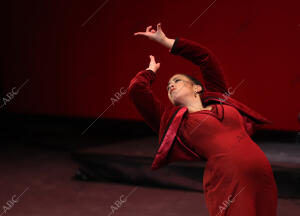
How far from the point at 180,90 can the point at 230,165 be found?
13.7 inches

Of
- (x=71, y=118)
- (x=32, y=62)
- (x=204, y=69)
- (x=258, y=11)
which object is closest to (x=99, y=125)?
(x=71, y=118)

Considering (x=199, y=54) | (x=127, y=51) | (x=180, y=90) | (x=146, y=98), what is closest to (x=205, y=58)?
(x=199, y=54)

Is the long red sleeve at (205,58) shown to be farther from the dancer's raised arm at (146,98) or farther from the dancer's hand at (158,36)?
the dancer's raised arm at (146,98)

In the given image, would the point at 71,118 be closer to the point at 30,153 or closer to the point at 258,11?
the point at 30,153

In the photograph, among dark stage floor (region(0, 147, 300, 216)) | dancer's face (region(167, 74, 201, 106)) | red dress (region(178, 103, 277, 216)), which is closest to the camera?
red dress (region(178, 103, 277, 216))

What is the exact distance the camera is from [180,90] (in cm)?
149

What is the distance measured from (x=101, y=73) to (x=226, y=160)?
3.27 metres

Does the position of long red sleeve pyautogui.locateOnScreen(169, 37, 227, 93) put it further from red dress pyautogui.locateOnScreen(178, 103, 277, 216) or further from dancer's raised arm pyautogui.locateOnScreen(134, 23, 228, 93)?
red dress pyautogui.locateOnScreen(178, 103, 277, 216)

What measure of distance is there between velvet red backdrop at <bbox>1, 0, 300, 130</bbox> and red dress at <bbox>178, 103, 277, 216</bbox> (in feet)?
7.52

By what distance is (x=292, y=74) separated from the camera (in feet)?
11.5

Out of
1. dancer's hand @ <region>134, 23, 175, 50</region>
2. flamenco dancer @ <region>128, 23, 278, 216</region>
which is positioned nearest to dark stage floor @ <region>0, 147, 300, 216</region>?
flamenco dancer @ <region>128, 23, 278, 216</region>

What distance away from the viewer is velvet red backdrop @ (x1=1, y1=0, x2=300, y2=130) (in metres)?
3.54

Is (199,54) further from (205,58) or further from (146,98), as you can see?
(146,98)

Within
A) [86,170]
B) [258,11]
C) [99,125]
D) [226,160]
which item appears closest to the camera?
[226,160]
